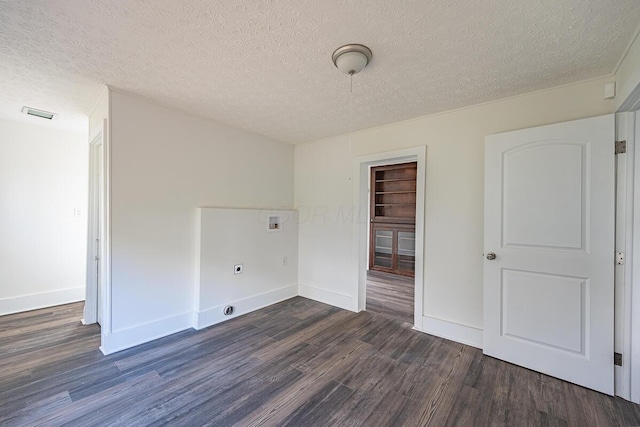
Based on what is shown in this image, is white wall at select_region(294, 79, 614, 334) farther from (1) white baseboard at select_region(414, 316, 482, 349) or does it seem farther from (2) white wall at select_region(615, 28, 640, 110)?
(2) white wall at select_region(615, 28, 640, 110)

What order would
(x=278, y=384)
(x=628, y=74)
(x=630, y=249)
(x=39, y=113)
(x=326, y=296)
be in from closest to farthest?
(x=628, y=74) → (x=630, y=249) → (x=278, y=384) → (x=39, y=113) → (x=326, y=296)

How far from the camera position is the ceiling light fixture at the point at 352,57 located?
1.73 metres

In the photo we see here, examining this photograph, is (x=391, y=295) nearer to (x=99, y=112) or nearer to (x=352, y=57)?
(x=352, y=57)

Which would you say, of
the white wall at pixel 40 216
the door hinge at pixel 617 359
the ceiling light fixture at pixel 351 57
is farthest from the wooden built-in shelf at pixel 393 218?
the white wall at pixel 40 216

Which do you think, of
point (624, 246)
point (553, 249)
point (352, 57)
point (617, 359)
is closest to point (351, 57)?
point (352, 57)

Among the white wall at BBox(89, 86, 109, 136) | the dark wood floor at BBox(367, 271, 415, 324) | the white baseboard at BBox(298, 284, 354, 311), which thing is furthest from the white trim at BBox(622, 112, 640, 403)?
the white wall at BBox(89, 86, 109, 136)

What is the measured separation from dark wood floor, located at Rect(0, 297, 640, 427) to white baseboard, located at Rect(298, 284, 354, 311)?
68cm

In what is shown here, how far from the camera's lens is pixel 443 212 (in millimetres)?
2811

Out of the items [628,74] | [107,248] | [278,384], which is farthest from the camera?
[107,248]

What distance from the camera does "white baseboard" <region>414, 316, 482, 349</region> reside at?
2.58 metres

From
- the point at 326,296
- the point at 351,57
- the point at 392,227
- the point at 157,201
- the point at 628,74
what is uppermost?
the point at 351,57

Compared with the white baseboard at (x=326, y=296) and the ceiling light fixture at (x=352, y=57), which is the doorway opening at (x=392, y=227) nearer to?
the white baseboard at (x=326, y=296)

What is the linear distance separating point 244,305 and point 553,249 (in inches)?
127

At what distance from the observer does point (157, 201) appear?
8.75 feet
